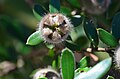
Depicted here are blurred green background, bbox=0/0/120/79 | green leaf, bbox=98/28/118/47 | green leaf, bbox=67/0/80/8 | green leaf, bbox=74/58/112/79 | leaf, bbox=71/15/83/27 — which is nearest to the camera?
green leaf, bbox=74/58/112/79

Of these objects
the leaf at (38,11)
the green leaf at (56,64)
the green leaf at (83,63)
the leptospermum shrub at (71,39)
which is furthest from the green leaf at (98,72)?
the leaf at (38,11)

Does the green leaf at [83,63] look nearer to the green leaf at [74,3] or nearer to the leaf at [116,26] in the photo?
the leaf at [116,26]

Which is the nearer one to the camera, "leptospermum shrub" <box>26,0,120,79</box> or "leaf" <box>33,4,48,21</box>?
"leptospermum shrub" <box>26,0,120,79</box>

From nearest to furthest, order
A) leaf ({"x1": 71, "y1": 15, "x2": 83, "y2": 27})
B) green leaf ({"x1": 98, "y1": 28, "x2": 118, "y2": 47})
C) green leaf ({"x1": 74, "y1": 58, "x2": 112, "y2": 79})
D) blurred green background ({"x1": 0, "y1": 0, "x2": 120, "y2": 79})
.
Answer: green leaf ({"x1": 74, "y1": 58, "x2": 112, "y2": 79})
green leaf ({"x1": 98, "y1": 28, "x2": 118, "y2": 47})
leaf ({"x1": 71, "y1": 15, "x2": 83, "y2": 27})
blurred green background ({"x1": 0, "y1": 0, "x2": 120, "y2": 79})

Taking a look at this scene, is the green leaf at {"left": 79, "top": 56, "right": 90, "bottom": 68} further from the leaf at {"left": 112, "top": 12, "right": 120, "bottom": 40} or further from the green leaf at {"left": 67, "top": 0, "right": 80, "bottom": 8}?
the green leaf at {"left": 67, "top": 0, "right": 80, "bottom": 8}

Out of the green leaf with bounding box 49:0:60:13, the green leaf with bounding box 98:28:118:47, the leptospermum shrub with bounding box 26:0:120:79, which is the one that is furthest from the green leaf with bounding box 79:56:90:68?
the green leaf with bounding box 49:0:60:13

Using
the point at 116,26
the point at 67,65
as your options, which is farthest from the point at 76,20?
the point at 67,65

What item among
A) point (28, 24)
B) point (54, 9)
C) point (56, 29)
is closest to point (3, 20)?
point (28, 24)

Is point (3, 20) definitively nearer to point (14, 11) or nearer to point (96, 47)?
point (14, 11)
